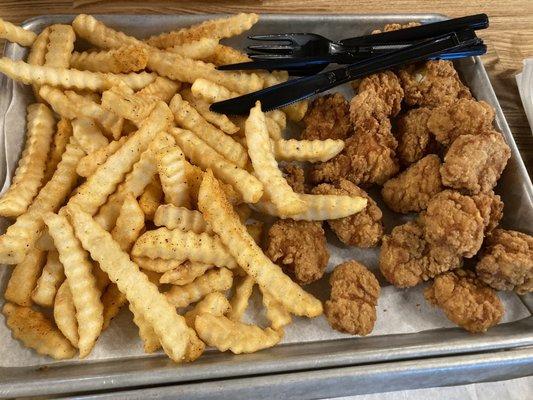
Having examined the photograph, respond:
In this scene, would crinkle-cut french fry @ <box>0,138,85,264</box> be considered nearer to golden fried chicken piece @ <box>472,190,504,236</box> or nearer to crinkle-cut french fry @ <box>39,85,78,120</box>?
crinkle-cut french fry @ <box>39,85,78,120</box>

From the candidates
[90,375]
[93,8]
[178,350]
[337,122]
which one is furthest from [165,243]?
[93,8]

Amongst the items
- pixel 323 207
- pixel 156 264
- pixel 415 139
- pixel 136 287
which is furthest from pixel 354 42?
pixel 136 287

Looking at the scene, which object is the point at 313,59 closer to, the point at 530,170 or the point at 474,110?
the point at 474,110

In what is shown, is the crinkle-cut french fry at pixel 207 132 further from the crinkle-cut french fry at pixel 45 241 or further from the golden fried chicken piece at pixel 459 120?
the golden fried chicken piece at pixel 459 120

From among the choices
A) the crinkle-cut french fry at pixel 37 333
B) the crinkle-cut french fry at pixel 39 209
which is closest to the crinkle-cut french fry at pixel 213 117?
the crinkle-cut french fry at pixel 39 209

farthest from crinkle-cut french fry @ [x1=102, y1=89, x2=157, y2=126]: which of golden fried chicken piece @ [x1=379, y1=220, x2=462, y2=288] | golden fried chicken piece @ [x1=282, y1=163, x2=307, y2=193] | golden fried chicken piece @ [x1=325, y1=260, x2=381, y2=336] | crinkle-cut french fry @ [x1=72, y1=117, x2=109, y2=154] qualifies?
golden fried chicken piece @ [x1=379, y1=220, x2=462, y2=288]
